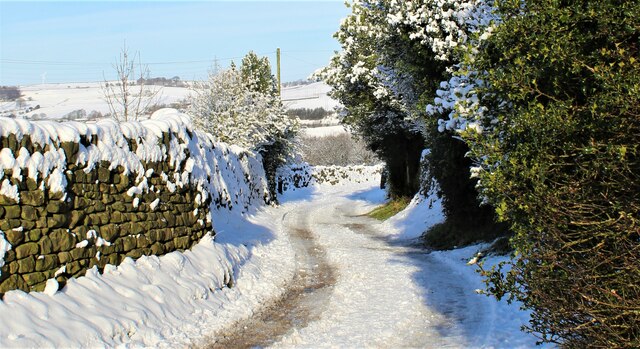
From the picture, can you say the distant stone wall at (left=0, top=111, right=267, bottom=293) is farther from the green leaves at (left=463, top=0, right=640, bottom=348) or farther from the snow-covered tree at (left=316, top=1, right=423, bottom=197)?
the snow-covered tree at (left=316, top=1, right=423, bottom=197)

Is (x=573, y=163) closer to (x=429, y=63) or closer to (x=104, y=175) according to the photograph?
(x=104, y=175)

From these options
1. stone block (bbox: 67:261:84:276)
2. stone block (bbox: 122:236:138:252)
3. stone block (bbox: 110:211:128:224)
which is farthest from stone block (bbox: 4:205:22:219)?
stone block (bbox: 122:236:138:252)

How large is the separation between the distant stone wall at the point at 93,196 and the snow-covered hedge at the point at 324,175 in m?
42.7

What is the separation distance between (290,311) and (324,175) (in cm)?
5532

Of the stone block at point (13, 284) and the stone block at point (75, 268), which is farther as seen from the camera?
the stone block at point (75, 268)

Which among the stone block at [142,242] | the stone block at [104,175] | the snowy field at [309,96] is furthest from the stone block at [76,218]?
the snowy field at [309,96]

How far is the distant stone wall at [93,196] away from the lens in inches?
285

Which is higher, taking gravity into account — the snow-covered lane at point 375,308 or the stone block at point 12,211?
the stone block at point 12,211

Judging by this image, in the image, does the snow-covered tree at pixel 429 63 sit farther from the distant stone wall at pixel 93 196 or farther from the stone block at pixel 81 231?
the stone block at pixel 81 231

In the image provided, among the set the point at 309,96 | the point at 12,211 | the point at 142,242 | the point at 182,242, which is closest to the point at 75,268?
the point at 12,211

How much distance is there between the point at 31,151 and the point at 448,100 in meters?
7.52

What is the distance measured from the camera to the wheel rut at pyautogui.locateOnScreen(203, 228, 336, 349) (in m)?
8.47

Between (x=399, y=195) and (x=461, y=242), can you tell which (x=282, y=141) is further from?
(x=461, y=242)

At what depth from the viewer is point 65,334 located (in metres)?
6.80
